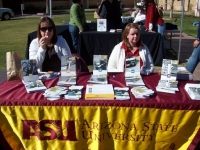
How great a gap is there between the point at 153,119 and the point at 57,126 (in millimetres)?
778

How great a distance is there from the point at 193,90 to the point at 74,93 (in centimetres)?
97

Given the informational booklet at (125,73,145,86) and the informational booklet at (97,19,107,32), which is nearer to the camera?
the informational booklet at (125,73,145,86)

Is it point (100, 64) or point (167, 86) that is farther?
point (100, 64)

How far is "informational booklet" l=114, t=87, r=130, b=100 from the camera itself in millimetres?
2004

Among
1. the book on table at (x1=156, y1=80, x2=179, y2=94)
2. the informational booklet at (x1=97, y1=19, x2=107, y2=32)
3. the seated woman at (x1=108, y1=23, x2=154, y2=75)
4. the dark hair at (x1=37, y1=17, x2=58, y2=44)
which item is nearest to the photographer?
the book on table at (x1=156, y1=80, x2=179, y2=94)

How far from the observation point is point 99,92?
2.07 meters

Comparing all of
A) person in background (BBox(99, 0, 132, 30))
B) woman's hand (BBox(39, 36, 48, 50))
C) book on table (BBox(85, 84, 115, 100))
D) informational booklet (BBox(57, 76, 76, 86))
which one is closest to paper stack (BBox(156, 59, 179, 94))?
book on table (BBox(85, 84, 115, 100))

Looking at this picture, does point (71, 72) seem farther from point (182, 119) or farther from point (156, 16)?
point (156, 16)

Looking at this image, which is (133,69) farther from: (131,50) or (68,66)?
(68,66)

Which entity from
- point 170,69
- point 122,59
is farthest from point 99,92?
point 122,59

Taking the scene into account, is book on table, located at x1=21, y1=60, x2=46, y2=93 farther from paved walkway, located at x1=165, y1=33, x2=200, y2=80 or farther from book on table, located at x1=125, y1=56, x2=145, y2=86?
paved walkway, located at x1=165, y1=33, x2=200, y2=80

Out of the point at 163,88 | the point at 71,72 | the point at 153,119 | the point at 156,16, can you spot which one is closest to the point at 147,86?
the point at 163,88

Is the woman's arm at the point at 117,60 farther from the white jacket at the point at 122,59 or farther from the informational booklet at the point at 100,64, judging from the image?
the informational booklet at the point at 100,64

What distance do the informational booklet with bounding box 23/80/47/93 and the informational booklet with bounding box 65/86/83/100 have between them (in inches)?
9.8
